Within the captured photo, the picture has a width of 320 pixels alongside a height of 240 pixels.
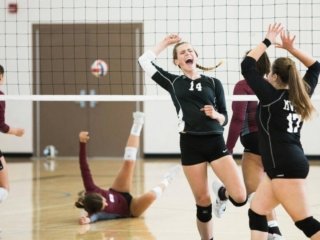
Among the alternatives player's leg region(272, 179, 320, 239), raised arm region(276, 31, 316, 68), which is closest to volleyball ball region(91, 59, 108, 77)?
raised arm region(276, 31, 316, 68)

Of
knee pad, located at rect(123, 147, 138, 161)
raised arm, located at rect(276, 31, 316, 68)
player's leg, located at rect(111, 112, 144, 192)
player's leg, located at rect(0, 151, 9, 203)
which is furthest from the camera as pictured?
knee pad, located at rect(123, 147, 138, 161)

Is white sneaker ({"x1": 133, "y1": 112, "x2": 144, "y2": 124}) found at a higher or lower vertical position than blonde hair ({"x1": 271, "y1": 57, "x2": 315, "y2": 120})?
lower

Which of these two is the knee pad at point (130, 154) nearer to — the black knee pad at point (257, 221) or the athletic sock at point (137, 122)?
the athletic sock at point (137, 122)

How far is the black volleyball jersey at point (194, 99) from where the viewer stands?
579 cm

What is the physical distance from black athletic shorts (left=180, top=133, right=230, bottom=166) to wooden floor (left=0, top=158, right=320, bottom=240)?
1.30 metres

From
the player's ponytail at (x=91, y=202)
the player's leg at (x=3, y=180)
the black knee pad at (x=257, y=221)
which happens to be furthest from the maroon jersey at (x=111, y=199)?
the black knee pad at (x=257, y=221)

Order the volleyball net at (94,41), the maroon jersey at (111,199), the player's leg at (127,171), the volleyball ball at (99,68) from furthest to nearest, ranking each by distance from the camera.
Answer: the volleyball net at (94,41) → the volleyball ball at (99,68) → the player's leg at (127,171) → the maroon jersey at (111,199)

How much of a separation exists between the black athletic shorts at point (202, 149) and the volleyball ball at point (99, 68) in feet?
28.0

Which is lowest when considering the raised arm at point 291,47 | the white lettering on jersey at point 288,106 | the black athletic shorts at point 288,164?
the black athletic shorts at point 288,164

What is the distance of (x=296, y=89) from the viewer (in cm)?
484

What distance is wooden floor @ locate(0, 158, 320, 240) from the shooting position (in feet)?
23.1

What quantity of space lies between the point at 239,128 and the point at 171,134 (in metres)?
9.57

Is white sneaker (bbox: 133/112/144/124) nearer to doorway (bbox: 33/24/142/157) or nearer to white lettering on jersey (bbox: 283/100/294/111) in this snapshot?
white lettering on jersey (bbox: 283/100/294/111)

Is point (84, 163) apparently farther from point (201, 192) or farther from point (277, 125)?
point (277, 125)
